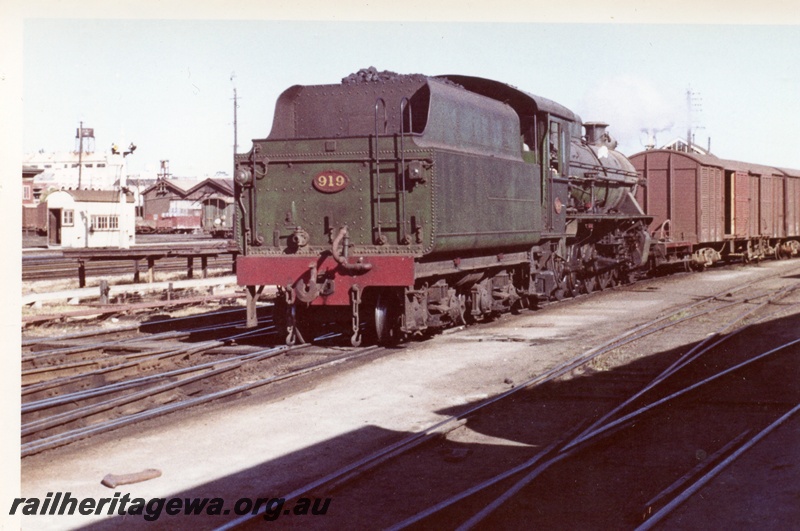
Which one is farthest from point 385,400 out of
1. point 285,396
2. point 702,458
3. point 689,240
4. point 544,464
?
point 689,240

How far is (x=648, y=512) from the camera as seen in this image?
5457mm

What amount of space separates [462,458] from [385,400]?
6.83 ft

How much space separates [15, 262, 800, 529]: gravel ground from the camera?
614 cm

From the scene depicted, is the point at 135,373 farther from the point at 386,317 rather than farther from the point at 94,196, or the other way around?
the point at 94,196

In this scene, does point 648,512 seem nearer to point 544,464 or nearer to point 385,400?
point 544,464

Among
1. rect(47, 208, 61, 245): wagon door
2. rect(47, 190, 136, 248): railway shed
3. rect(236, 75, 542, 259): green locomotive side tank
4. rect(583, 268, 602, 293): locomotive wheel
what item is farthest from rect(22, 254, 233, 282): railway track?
rect(236, 75, 542, 259): green locomotive side tank

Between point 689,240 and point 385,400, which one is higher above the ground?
point 689,240

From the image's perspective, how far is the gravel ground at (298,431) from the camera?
614 cm

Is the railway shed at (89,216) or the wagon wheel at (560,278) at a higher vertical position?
the railway shed at (89,216)

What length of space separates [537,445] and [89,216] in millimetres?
34844

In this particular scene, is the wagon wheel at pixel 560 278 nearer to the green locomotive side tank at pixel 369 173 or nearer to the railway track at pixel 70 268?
the green locomotive side tank at pixel 369 173

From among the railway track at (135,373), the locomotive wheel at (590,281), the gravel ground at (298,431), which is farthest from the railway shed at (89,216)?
the gravel ground at (298,431)

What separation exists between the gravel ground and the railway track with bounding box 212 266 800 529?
0.23 metres

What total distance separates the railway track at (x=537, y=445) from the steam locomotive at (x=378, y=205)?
2.31 metres
